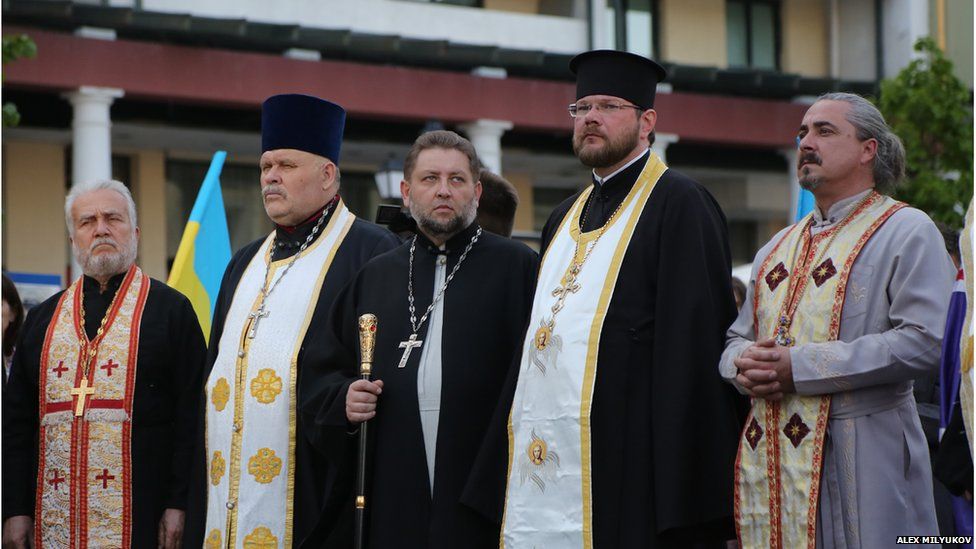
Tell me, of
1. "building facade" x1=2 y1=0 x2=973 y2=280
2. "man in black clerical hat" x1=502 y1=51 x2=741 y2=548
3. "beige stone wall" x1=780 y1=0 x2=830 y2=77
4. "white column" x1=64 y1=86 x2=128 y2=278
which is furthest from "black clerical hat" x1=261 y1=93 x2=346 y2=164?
"beige stone wall" x1=780 y1=0 x2=830 y2=77

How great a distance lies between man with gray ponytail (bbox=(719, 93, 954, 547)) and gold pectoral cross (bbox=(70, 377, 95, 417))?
9.00ft

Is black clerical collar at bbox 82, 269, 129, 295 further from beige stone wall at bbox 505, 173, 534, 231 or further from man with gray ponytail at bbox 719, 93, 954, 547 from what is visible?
beige stone wall at bbox 505, 173, 534, 231

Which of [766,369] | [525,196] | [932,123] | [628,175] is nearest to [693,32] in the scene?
[525,196]

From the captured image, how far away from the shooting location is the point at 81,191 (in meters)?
6.29

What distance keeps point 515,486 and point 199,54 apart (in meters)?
15.0

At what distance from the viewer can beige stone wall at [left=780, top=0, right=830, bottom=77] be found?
25625mm

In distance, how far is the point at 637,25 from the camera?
2444cm

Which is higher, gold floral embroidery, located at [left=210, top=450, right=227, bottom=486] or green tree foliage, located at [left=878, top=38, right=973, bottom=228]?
green tree foliage, located at [left=878, top=38, right=973, bottom=228]

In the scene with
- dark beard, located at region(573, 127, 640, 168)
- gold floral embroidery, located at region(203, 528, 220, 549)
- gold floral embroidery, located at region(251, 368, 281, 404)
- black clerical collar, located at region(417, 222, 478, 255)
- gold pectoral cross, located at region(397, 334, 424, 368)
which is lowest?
gold floral embroidery, located at region(203, 528, 220, 549)

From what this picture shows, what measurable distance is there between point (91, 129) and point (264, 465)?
13471 millimetres

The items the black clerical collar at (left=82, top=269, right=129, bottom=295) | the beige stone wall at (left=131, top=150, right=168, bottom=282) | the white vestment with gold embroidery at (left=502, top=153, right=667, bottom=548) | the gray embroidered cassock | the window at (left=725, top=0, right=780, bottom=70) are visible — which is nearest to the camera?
the gray embroidered cassock

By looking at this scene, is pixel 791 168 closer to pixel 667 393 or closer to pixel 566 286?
pixel 566 286

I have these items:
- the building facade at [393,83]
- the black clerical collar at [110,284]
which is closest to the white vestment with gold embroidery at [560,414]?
the black clerical collar at [110,284]

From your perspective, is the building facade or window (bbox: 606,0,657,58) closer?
the building facade
